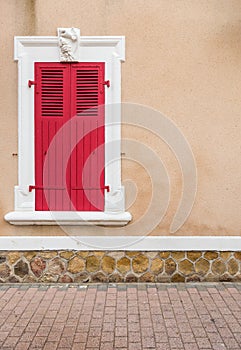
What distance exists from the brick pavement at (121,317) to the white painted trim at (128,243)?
0.53 meters

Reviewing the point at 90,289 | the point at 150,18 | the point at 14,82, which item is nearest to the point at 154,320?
the point at 90,289

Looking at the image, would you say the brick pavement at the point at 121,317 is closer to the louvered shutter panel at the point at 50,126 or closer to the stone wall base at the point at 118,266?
the stone wall base at the point at 118,266

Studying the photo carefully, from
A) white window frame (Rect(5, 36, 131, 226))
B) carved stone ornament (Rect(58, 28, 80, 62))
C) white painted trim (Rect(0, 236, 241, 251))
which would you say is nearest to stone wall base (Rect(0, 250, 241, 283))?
white painted trim (Rect(0, 236, 241, 251))

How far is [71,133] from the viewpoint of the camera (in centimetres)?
523

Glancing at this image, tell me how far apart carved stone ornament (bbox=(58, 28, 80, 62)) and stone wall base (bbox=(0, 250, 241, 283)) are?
9.04 feet

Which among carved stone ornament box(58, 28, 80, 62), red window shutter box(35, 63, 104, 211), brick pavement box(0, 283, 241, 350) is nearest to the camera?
brick pavement box(0, 283, 241, 350)

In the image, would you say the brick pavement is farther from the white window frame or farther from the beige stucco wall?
the white window frame

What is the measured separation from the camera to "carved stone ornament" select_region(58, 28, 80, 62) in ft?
16.8

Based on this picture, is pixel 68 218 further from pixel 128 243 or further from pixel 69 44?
pixel 69 44

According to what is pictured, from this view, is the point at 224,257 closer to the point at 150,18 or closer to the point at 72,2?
the point at 150,18

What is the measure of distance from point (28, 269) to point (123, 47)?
3417mm

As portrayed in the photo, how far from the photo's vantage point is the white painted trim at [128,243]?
17.1 ft

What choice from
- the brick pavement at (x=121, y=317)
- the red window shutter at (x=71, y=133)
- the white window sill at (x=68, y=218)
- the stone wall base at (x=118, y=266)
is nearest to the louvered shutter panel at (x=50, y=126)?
the red window shutter at (x=71, y=133)

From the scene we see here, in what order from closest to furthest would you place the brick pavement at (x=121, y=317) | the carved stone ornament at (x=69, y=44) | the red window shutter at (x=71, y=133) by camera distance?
the brick pavement at (x=121, y=317), the carved stone ornament at (x=69, y=44), the red window shutter at (x=71, y=133)
